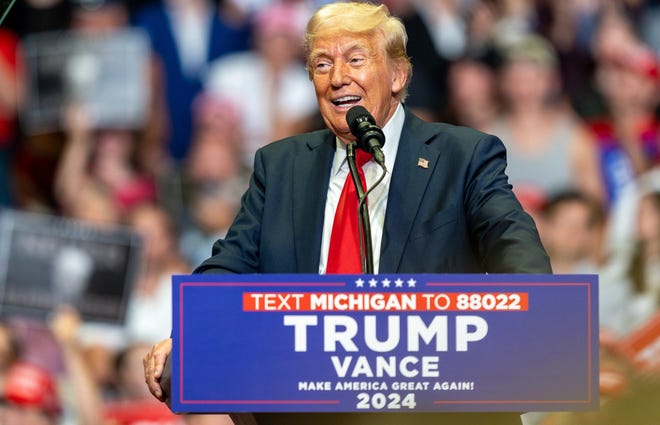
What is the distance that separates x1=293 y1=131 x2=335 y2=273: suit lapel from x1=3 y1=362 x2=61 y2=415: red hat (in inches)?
136

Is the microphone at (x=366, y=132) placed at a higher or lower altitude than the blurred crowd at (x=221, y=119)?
lower

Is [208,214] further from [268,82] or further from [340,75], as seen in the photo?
[340,75]

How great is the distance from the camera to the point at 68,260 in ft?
19.8

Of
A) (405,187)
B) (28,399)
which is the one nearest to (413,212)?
(405,187)

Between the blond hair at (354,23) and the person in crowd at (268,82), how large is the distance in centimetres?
334

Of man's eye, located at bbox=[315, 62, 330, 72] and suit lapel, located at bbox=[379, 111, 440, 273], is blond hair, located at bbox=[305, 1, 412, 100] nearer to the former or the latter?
man's eye, located at bbox=[315, 62, 330, 72]

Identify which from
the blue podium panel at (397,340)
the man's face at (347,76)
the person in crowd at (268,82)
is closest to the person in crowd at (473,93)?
the person in crowd at (268,82)

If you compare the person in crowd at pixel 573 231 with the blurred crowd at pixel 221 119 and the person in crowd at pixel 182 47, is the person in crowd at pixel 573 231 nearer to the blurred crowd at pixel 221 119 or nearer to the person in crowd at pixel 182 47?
the blurred crowd at pixel 221 119

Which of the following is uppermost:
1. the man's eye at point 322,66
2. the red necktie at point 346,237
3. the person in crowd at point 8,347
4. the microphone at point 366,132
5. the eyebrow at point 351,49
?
the person in crowd at point 8,347

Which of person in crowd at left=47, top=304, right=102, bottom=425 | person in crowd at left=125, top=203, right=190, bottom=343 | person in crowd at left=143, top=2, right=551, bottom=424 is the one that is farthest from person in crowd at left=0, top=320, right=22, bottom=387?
person in crowd at left=143, top=2, right=551, bottom=424

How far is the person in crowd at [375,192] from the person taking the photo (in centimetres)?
247

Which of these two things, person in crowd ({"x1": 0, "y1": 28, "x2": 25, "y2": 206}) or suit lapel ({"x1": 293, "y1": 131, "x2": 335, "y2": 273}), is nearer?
suit lapel ({"x1": 293, "y1": 131, "x2": 335, "y2": 273})

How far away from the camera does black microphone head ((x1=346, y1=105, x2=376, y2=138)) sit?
7.81 feet

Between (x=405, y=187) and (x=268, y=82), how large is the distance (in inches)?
142
